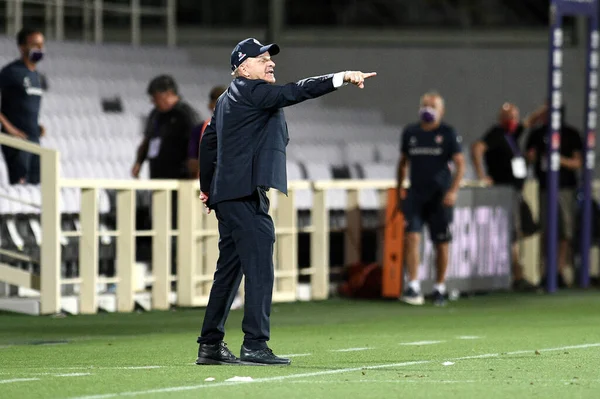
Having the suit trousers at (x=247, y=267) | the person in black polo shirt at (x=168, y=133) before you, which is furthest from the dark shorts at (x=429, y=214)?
the suit trousers at (x=247, y=267)

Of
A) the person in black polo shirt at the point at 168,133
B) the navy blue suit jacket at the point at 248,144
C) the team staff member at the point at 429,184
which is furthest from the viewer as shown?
the team staff member at the point at 429,184

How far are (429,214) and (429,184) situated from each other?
36 centimetres

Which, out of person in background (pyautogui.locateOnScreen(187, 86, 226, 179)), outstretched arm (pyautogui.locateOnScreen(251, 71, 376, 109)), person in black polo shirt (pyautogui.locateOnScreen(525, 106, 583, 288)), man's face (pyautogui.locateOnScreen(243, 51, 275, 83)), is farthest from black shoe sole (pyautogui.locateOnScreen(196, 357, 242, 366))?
person in black polo shirt (pyautogui.locateOnScreen(525, 106, 583, 288))

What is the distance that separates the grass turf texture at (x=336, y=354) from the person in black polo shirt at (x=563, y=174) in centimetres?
319

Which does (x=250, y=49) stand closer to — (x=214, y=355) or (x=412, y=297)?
(x=214, y=355)

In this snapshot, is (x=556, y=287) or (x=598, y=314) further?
(x=556, y=287)

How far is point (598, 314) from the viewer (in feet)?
47.2

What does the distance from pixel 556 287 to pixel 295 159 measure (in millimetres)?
4501

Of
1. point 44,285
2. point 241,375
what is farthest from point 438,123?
point 241,375

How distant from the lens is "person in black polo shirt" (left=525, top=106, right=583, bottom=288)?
1892 centimetres

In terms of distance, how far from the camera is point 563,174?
63.7ft

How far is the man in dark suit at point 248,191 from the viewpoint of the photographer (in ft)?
29.5

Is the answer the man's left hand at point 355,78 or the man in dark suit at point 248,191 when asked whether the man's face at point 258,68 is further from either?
the man's left hand at point 355,78

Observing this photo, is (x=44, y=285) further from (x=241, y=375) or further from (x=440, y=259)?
(x=241, y=375)
